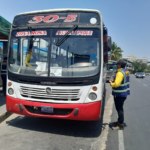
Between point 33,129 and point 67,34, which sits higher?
point 67,34

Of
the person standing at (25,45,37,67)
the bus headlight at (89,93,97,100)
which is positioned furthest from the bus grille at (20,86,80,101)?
the person standing at (25,45,37,67)

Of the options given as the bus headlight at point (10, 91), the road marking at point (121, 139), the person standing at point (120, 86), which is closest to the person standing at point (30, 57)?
→ the bus headlight at point (10, 91)

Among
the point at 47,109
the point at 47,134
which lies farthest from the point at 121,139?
the point at 47,109

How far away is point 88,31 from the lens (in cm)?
440

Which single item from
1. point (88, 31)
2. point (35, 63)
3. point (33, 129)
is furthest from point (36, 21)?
point (33, 129)

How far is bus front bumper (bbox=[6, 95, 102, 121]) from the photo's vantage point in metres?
4.11

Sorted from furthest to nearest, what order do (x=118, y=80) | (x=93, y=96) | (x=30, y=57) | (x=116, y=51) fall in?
1. (x=116, y=51)
2. (x=30, y=57)
3. (x=118, y=80)
4. (x=93, y=96)

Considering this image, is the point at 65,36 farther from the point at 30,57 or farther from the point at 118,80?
the point at 118,80

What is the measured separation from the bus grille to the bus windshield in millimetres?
359

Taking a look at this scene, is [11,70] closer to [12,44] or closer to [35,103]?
[12,44]

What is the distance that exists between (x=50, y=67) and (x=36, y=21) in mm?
1335

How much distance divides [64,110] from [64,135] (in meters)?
0.63

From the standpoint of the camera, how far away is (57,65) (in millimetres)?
4328

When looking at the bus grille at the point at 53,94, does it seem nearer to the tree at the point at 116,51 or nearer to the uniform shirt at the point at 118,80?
the uniform shirt at the point at 118,80
